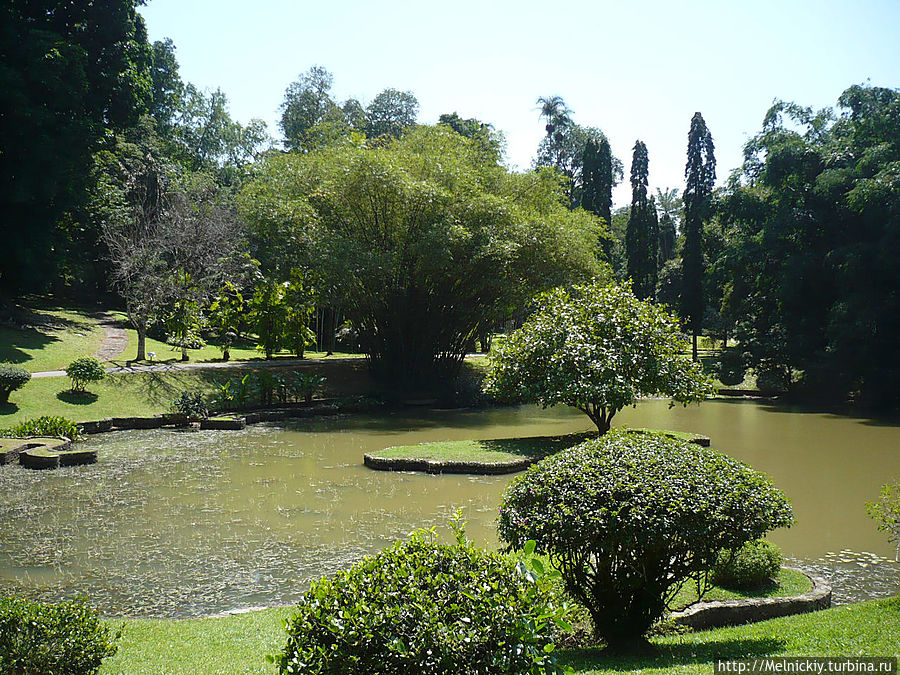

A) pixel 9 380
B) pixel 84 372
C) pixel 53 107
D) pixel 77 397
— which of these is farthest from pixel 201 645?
pixel 53 107

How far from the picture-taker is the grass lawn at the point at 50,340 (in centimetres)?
2355

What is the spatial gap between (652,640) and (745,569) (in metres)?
2.21

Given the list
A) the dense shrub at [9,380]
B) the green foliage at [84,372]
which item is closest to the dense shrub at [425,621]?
the dense shrub at [9,380]

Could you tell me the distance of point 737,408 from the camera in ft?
90.3

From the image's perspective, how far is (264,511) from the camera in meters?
11.7

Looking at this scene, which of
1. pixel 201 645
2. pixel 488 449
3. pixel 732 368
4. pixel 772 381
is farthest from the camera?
pixel 732 368

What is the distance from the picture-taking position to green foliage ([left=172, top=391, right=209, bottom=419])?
21141 millimetres

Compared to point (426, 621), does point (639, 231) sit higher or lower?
higher

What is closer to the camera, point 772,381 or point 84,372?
point 84,372

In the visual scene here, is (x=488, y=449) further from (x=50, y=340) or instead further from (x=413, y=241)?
(x=50, y=340)

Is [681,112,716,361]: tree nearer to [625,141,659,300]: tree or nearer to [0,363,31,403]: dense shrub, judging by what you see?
[625,141,659,300]: tree

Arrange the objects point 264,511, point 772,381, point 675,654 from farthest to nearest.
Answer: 1. point 772,381
2. point 264,511
3. point 675,654

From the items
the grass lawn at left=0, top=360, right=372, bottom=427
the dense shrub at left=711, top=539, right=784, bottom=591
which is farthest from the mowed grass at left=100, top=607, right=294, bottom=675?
the grass lawn at left=0, top=360, right=372, bottom=427

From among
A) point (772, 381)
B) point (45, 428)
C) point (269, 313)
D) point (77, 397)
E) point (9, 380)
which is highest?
point (269, 313)
